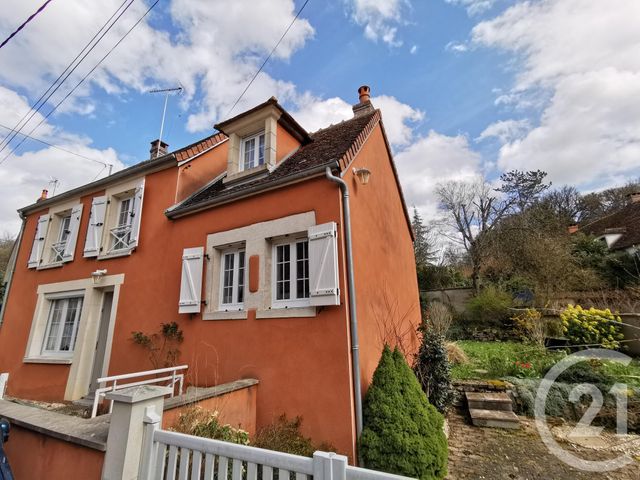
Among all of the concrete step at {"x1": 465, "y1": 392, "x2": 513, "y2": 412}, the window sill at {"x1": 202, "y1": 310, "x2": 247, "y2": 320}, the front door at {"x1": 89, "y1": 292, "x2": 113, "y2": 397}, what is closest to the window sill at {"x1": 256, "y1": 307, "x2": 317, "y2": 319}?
the window sill at {"x1": 202, "y1": 310, "x2": 247, "y2": 320}

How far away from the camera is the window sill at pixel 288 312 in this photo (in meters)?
4.84

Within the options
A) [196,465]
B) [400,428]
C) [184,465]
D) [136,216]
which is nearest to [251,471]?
[196,465]

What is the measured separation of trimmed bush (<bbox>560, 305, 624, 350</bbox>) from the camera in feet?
25.5

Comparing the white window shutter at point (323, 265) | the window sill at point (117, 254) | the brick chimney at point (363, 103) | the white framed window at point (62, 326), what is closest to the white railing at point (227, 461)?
the white window shutter at point (323, 265)

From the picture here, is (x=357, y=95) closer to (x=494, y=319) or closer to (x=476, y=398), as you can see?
(x=476, y=398)

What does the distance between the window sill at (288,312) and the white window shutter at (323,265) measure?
0.21 meters

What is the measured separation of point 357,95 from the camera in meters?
9.27

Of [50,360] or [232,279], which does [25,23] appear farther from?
[50,360]

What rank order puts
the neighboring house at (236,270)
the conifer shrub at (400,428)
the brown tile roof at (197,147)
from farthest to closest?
1. the brown tile roof at (197,147)
2. the neighboring house at (236,270)
3. the conifer shrub at (400,428)

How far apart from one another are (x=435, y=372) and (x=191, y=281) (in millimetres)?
5302

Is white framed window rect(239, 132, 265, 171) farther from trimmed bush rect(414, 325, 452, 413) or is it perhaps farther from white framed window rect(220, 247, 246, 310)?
trimmed bush rect(414, 325, 452, 413)

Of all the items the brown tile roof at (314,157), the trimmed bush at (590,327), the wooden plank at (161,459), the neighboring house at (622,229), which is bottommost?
the wooden plank at (161,459)

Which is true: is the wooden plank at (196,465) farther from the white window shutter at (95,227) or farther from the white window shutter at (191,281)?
the white window shutter at (95,227)

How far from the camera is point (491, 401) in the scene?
5.84 m
